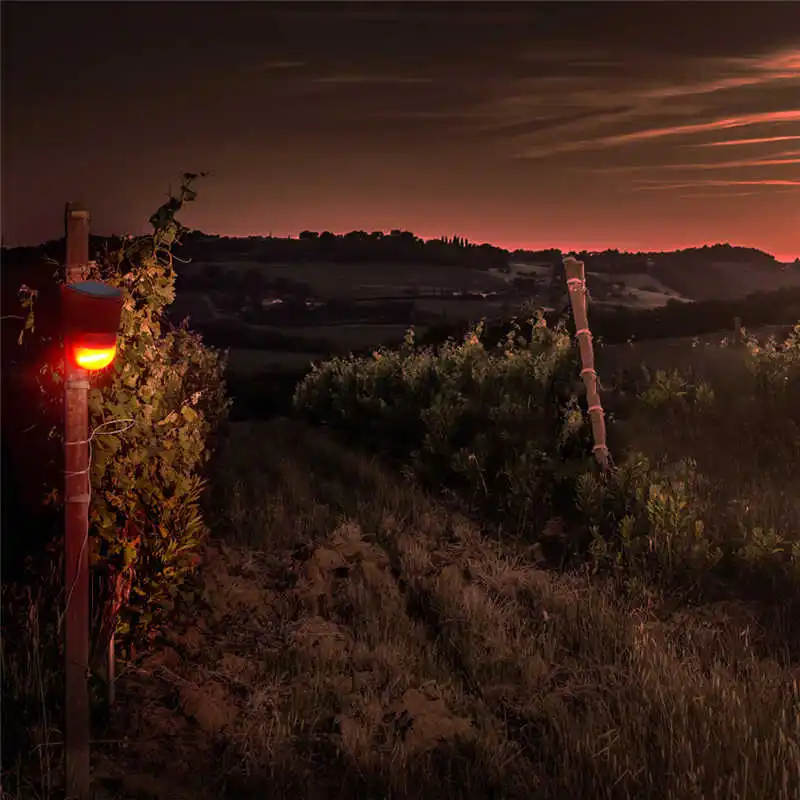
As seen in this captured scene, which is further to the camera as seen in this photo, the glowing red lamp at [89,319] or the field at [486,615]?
the field at [486,615]

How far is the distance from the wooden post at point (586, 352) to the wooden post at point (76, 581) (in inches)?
232

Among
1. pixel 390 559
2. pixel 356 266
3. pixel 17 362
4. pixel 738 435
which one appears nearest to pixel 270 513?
pixel 390 559

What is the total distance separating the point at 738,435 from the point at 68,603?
27.1 ft

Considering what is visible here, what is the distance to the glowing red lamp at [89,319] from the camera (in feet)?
12.5

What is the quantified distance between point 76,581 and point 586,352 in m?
6.47

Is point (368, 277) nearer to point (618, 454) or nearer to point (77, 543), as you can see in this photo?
point (618, 454)

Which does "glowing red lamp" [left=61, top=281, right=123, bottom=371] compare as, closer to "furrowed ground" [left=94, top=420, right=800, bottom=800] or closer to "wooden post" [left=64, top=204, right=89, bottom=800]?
"wooden post" [left=64, top=204, right=89, bottom=800]

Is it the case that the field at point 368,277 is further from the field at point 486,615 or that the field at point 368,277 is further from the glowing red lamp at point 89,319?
the glowing red lamp at point 89,319

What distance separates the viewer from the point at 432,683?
17.0ft

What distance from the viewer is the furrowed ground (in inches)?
169

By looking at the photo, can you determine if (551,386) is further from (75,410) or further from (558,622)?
(75,410)

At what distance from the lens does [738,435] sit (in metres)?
10.5

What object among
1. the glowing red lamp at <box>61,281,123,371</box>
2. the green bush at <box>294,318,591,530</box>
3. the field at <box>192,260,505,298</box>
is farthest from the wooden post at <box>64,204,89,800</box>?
the field at <box>192,260,505,298</box>

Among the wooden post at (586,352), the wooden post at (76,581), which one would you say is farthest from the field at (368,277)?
the wooden post at (76,581)
